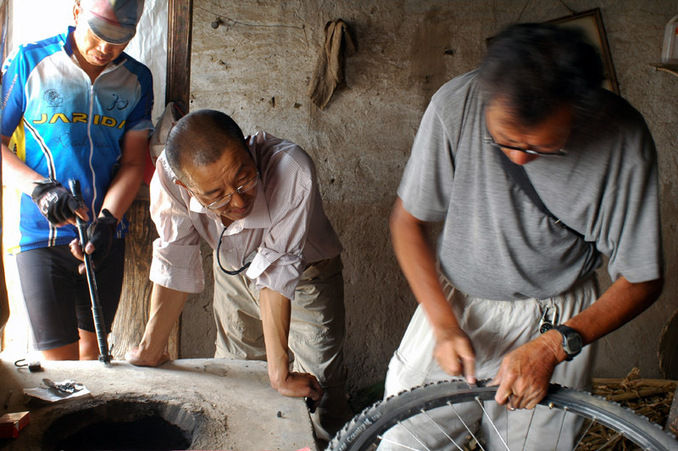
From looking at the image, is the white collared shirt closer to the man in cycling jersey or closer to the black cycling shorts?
the man in cycling jersey

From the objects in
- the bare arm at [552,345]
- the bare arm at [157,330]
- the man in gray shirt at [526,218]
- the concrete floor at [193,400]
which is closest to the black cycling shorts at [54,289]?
the concrete floor at [193,400]

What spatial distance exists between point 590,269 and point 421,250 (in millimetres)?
495

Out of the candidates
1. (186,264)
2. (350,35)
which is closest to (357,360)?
(186,264)

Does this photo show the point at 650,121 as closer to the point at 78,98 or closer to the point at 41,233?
the point at 78,98

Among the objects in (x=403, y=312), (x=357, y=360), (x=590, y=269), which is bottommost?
(x=357, y=360)

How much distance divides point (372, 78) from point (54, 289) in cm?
203

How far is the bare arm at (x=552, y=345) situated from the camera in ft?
4.86

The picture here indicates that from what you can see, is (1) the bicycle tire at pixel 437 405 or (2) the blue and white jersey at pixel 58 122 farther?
(2) the blue and white jersey at pixel 58 122

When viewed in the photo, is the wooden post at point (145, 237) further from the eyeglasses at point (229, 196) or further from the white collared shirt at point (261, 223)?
the eyeglasses at point (229, 196)

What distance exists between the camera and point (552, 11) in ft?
10.8

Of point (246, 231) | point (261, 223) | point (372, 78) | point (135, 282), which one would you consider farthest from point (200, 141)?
point (372, 78)

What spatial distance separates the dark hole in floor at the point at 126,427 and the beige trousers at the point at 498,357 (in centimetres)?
79

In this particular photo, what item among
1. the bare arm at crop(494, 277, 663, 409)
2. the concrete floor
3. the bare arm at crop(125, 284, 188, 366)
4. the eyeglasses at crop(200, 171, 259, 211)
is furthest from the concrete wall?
the bare arm at crop(494, 277, 663, 409)

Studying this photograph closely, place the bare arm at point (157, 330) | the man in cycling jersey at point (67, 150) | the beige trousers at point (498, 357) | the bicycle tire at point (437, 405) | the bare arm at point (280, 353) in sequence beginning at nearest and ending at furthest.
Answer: the bicycle tire at point (437, 405) → the beige trousers at point (498, 357) → the bare arm at point (280, 353) → the bare arm at point (157, 330) → the man in cycling jersey at point (67, 150)
